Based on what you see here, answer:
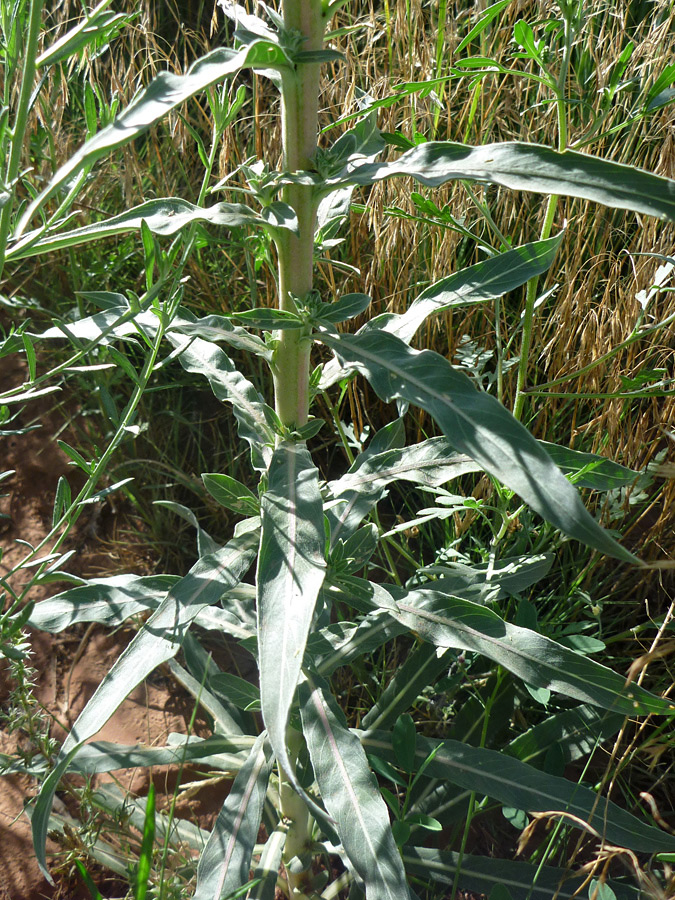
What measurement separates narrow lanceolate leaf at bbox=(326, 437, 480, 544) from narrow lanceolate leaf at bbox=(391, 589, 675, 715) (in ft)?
0.56

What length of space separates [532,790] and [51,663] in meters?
1.16

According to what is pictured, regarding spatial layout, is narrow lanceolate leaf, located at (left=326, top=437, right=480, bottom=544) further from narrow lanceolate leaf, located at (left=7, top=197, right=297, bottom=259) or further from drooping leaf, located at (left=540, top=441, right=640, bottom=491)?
narrow lanceolate leaf, located at (left=7, top=197, right=297, bottom=259)

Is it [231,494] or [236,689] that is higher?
[231,494]

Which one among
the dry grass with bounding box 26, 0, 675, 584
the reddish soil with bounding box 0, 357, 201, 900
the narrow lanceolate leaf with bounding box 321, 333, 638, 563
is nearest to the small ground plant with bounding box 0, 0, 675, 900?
the narrow lanceolate leaf with bounding box 321, 333, 638, 563

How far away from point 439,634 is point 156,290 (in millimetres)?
626

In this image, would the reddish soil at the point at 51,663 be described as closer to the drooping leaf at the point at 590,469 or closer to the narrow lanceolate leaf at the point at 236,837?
the narrow lanceolate leaf at the point at 236,837

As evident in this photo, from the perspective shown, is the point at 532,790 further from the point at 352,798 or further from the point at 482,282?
the point at 482,282

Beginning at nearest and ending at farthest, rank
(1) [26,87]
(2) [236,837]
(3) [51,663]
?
(1) [26,87] → (2) [236,837] → (3) [51,663]

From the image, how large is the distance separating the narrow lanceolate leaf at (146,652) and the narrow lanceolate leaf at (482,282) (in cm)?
32

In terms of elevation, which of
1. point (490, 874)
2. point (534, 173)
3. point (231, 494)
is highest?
point (534, 173)

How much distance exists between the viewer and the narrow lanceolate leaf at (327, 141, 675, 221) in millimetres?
676

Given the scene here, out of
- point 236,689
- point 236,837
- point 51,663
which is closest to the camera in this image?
point 236,837

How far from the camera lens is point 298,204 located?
89cm

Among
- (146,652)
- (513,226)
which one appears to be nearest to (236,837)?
(146,652)
